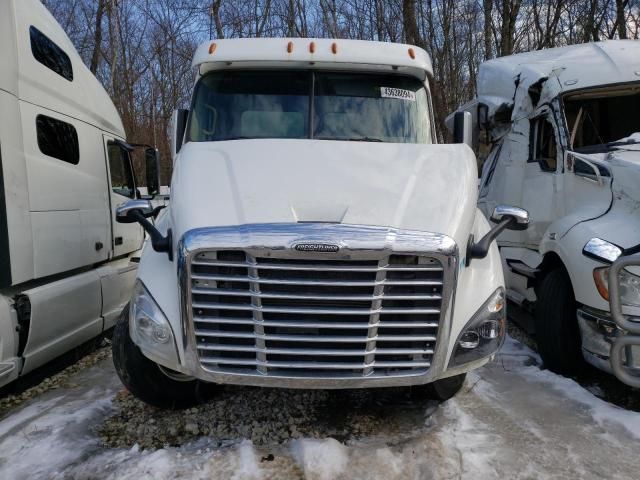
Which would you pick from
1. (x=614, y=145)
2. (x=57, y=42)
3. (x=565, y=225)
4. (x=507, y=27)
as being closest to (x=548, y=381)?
(x=565, y=225)

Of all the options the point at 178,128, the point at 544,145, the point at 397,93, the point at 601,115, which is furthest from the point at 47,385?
the point at 601,115

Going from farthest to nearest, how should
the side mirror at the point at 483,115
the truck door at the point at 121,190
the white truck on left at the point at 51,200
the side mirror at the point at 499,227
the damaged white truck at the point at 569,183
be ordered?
the side mirror at the point at 483,115
the truck door at the point at 121,190
the white truck on left at the point at 51,200
the damaged white truck at the point at 569,183
the side mirror at the point at 499,227

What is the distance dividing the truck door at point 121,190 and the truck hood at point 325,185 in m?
2.61

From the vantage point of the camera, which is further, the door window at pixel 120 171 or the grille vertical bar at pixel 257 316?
the door window at pixel 120 171

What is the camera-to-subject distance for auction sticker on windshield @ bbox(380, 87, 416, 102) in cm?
453

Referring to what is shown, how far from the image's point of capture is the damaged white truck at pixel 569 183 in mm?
4004

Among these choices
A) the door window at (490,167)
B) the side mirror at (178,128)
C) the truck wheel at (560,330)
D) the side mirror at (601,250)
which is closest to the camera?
the side mirror at (601,250)

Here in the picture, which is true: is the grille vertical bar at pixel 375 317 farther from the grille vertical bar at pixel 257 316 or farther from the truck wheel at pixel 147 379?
the truck wheel at pixel 147 379

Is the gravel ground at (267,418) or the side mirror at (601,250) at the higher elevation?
the side mirror at (601,250)

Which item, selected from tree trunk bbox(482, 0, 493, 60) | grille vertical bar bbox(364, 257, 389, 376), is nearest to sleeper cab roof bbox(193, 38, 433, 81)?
grille vertical bar bbox(364, 257, 389, 376)

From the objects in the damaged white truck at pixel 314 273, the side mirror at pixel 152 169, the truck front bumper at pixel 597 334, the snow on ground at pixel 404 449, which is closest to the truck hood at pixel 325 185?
the damaged white truck at pixel 314 273

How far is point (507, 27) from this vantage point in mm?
16219

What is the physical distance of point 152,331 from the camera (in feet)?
10.3

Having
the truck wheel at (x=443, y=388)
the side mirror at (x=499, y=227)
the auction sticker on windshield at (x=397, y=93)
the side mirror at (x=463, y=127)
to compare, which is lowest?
the truck wheel at (x=443, y=388)
